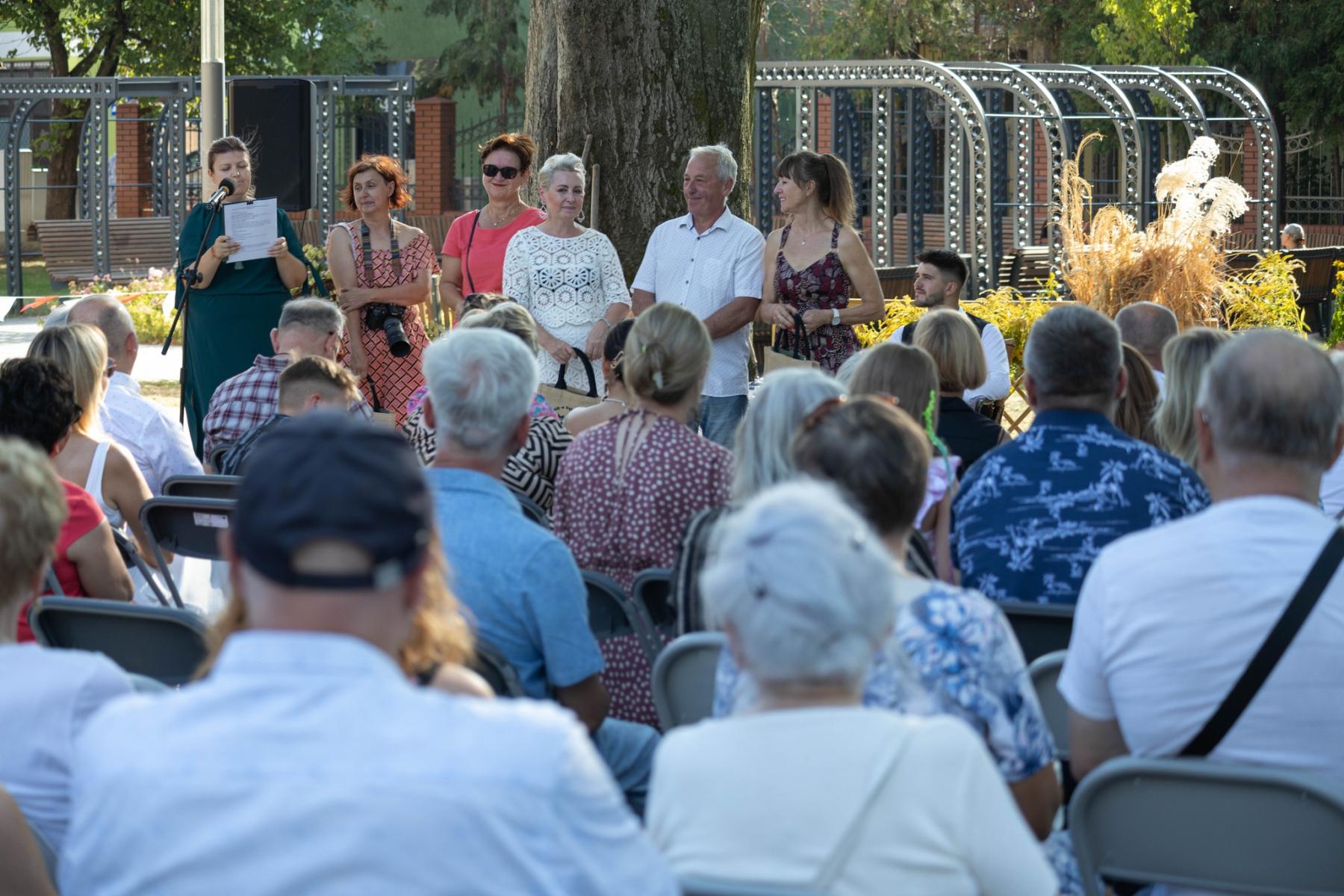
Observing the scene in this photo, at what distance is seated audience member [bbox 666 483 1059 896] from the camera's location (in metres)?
1.94

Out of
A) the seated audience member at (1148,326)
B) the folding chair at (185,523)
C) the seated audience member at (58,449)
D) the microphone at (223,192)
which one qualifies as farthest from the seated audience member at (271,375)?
the seated audience member at (1148,326)

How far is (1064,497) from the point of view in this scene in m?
3.63

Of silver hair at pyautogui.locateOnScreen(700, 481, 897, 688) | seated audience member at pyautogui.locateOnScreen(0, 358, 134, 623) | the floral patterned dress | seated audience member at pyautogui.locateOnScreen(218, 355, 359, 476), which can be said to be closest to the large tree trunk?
the floral patterned dress

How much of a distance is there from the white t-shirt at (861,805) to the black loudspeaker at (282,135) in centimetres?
958

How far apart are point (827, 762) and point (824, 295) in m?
5.12

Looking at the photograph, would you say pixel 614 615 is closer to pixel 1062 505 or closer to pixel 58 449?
pixel 1062 505

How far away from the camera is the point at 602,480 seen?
385 cm

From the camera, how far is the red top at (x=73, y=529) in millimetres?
3756

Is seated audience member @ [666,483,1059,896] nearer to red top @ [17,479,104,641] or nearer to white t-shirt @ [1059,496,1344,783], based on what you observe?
white t-shirt @ [1059,496,1344,783]

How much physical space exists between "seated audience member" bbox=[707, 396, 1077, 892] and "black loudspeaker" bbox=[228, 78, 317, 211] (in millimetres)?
8949

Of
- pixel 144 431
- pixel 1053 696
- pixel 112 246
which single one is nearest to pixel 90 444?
pixel 144 431

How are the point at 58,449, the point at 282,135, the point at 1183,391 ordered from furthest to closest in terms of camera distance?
the point at 282,135 < the point at 1183,391 < the point at 58,449

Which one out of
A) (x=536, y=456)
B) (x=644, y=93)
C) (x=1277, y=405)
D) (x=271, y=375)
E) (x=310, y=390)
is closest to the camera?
(x=1277, y=405)

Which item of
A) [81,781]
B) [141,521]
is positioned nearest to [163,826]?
[81,781]
